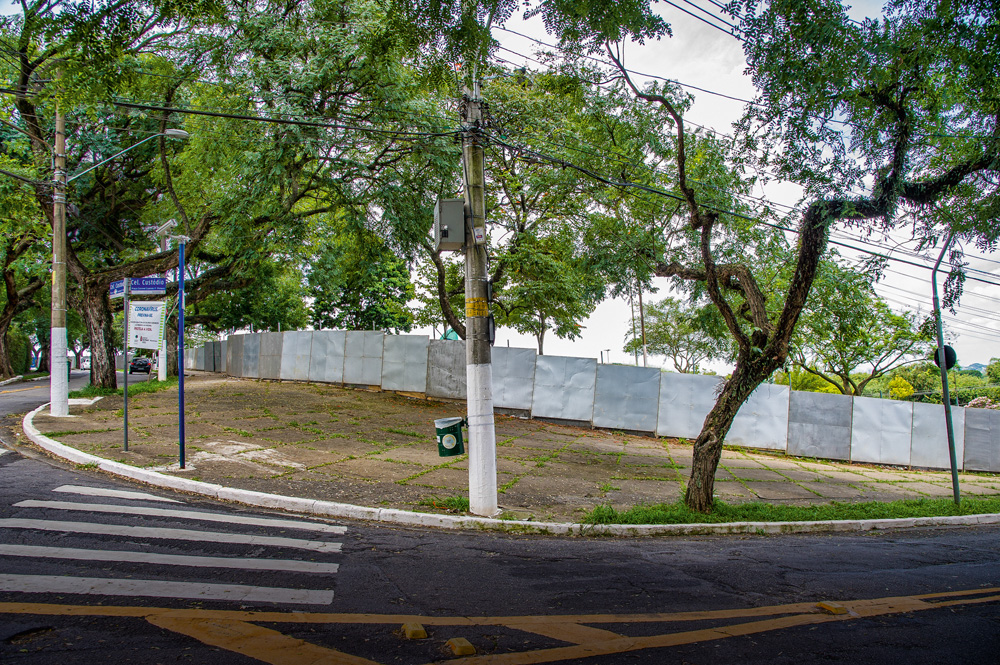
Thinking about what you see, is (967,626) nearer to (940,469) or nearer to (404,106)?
(404,106)

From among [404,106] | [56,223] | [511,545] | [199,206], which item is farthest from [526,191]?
[511,545]

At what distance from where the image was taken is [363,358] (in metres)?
20.8

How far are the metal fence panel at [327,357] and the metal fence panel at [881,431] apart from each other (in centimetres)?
1783

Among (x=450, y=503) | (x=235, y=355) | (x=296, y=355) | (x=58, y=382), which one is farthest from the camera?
(x=235, y=355)

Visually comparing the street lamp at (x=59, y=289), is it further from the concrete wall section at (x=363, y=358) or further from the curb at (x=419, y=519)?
the concrete wall section at (x=363, y=358)

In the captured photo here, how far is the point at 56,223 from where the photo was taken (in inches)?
535

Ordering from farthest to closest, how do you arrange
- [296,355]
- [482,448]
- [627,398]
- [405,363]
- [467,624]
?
[296,355] < [405,363] < [627,398] < [482,448] < [467,624]

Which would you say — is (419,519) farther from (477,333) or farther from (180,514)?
(180,514)

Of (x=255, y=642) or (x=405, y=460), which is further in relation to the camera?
(x=405, y=460)

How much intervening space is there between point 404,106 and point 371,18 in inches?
86.9

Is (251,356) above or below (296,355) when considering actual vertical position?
below

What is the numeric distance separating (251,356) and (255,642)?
2575cm

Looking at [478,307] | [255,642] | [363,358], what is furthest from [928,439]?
[255,642]

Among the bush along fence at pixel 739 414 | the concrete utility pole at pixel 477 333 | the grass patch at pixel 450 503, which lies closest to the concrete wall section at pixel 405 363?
the bush along fence at pixel 739 414
